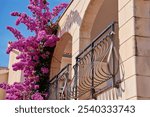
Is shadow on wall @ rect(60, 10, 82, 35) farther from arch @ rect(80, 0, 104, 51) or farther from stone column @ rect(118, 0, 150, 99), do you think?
stone column @ rect(118, 0, 150, 99)

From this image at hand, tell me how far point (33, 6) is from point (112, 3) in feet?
11.6

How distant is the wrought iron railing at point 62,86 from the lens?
8.83 meters

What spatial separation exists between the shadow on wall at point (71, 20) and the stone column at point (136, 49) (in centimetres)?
296

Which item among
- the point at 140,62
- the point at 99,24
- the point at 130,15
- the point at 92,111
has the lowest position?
the point at 92,111

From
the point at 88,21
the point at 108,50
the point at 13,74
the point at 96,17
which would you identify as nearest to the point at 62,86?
the point at 96,17

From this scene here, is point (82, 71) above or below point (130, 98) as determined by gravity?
above

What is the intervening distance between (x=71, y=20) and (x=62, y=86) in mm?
1868

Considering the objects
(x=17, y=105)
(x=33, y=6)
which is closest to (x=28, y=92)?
(x=33, y=6)

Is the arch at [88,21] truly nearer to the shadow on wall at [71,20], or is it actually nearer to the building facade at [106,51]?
the building facade at [106,51]

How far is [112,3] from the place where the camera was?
29.8ft

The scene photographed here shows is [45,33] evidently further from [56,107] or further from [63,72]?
[56,107]

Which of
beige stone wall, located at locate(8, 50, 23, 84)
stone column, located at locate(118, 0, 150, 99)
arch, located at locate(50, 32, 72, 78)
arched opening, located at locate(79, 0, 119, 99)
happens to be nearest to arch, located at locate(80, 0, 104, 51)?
arched opening, located at locate(79, 0, 119, 99)

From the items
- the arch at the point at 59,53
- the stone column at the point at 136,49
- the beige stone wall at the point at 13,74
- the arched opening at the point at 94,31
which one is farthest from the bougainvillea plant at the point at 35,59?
the beige stone wall at the point at 13,74

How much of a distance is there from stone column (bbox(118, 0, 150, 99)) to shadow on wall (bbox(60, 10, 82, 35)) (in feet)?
9.72
